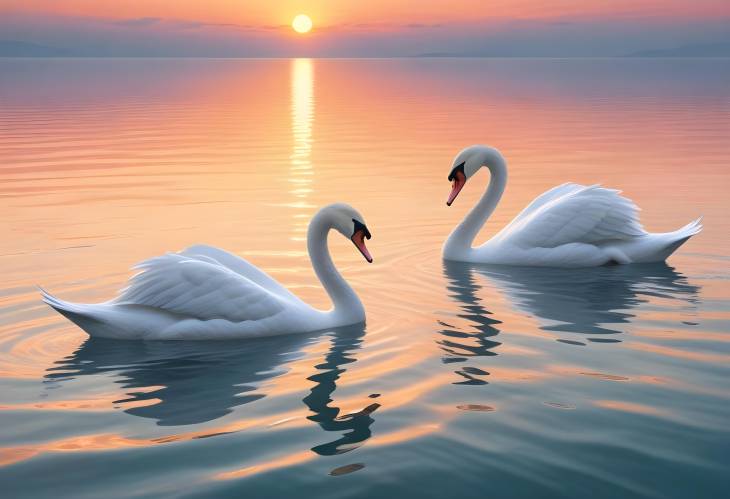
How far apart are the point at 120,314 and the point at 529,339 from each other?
3519 millimetres

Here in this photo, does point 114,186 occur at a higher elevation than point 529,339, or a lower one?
higher

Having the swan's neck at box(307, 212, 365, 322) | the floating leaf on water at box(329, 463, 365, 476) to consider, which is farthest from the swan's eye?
the floating leaf on water at box(329, 463, 365, 476)

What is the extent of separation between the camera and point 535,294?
11000 mm

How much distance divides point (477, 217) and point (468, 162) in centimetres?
73

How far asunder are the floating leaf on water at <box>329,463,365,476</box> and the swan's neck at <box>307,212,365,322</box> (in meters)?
3.35

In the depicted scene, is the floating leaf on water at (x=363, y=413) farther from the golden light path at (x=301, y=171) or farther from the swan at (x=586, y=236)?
the golden light path at (x=301, y=171)

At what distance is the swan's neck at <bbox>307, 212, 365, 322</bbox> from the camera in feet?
30.9

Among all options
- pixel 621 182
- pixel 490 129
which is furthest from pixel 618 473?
pixel 490 129

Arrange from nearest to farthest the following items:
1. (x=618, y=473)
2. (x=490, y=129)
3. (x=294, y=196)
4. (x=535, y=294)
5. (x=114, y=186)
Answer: (x=618, y=473) → (x=535, y=294) → (x=294, y=196) → (x=114, y=186) → (x=490, y=129)

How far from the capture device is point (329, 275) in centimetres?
953

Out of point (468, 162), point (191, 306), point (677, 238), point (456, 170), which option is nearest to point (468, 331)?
point (191, 306)

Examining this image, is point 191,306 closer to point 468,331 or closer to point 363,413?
point 363,413

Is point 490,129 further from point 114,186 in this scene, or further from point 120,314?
point 120,314

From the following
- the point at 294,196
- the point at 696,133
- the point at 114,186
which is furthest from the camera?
the point at 696,133
